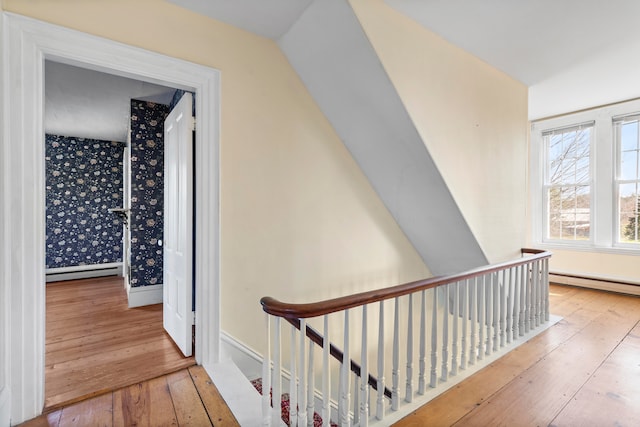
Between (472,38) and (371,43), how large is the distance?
1.08 m

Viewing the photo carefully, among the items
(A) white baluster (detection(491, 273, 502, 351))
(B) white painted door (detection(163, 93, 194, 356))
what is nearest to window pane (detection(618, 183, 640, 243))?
(A) white baluster (detection(491, 273, 502, 351))

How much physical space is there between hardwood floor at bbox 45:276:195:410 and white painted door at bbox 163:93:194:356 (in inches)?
7.9

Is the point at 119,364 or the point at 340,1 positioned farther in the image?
the point at 119,364

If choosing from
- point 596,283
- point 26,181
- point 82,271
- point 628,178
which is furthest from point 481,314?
point 82,271

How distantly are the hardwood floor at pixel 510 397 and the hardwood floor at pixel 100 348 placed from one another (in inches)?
5.7

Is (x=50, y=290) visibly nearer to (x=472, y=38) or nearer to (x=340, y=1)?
(x=340, y=1)

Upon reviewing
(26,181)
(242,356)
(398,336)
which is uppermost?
(26,181)

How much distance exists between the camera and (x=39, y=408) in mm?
1634

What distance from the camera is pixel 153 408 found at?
5.68ft

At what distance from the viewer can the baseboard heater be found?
477 cm

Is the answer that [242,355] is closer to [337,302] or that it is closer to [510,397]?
[337,302]

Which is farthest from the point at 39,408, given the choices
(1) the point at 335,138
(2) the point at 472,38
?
(2) the point at 472,38

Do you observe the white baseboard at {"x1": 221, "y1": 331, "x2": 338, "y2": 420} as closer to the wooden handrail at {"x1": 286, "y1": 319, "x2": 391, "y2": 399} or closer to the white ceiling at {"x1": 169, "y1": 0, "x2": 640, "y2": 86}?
the wooden handrail at {"x1": 286, "y1": 319, "x2": 391, "y2": 399}

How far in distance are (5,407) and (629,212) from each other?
20.8 feet
